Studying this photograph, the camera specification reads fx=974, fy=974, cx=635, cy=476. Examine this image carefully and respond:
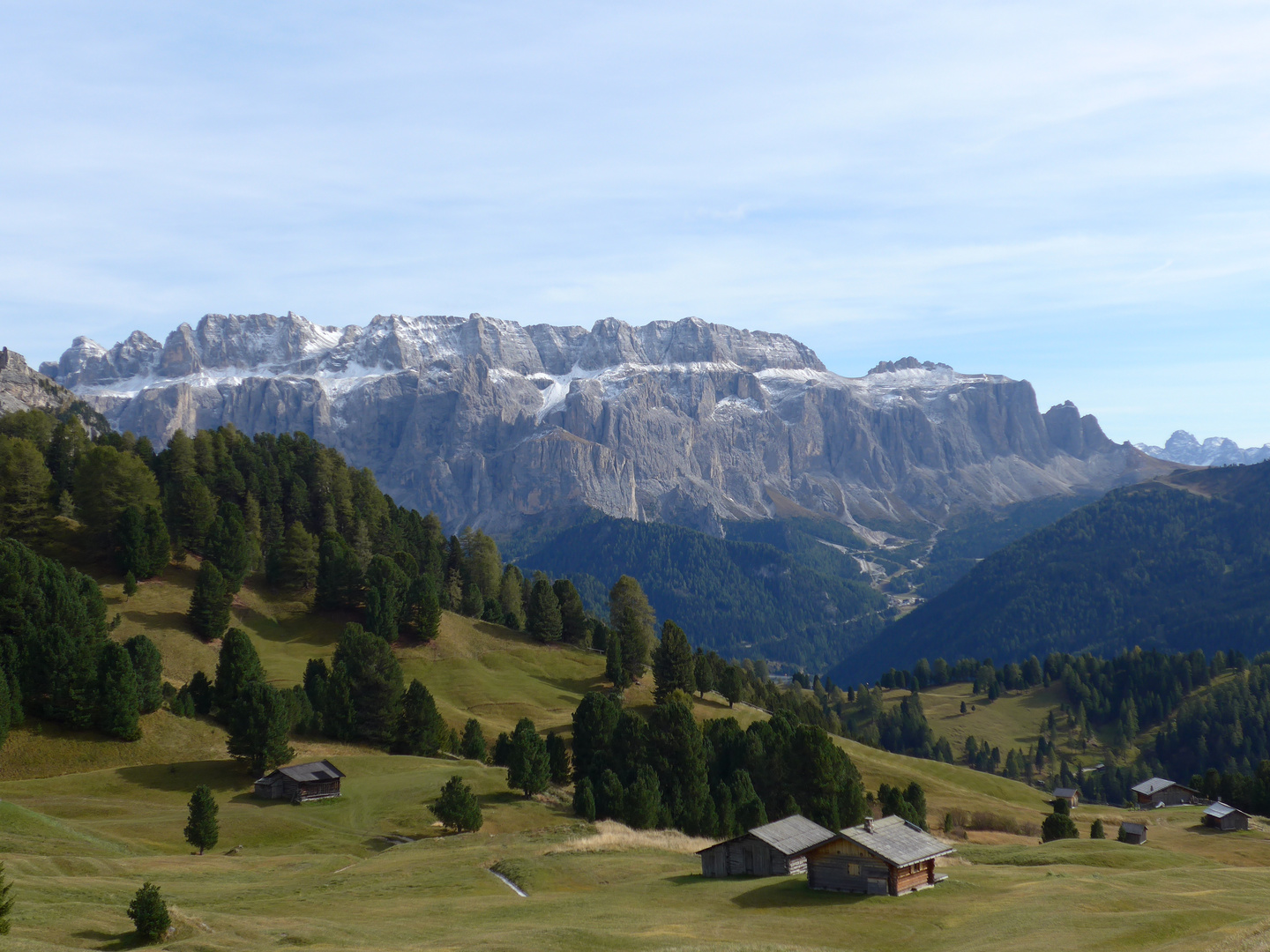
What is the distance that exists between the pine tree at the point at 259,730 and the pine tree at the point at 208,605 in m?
33.4

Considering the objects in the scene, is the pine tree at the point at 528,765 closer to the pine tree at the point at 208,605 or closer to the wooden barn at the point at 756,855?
the wooden barn at the point at 756,855

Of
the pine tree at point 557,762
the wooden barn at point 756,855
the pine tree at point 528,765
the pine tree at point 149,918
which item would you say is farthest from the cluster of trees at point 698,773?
the pine tree at point 149,918

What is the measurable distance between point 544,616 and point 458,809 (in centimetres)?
7597

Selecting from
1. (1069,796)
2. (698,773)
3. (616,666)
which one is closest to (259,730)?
(698,773)

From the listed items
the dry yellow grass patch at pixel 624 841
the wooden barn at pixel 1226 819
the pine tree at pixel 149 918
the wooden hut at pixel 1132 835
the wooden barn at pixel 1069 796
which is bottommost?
the wooden barn at pixel 1069 796

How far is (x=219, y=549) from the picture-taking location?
438ft

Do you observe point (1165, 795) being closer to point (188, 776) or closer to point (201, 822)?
point (188, 776)

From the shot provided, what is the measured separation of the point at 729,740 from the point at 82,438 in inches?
4482

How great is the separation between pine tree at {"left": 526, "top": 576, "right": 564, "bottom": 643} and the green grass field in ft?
165

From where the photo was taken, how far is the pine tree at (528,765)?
300ft

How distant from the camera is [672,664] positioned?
14150 centimetres

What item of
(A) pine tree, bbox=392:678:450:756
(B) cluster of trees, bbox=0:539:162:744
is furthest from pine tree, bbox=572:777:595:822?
(B) cluster of trees, bbox=0:539:162:744

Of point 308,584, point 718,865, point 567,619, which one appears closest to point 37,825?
point 718,865

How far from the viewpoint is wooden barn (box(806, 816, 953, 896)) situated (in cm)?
5884
